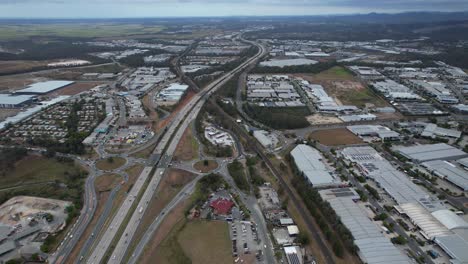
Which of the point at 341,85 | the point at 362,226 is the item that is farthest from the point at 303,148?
the point at 341,85

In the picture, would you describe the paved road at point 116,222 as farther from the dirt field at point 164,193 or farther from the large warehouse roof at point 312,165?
the large warehouse roof at point 312,165

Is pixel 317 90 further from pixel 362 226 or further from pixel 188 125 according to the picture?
pixel 362 226

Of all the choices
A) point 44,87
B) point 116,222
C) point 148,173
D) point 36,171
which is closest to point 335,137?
point 148,173

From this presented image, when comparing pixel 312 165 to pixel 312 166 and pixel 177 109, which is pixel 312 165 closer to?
pixel 312 166

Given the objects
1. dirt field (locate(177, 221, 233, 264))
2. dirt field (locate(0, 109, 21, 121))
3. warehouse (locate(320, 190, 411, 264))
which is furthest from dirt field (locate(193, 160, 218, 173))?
dirt field (locate(0, 109, 21, 121))

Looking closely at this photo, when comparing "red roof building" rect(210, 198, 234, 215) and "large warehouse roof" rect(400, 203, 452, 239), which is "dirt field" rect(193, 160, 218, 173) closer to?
"red roof building" rect(210, 198, 234, 215)

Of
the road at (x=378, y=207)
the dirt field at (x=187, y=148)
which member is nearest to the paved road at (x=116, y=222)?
the dirt field at (x=187, y=148)
